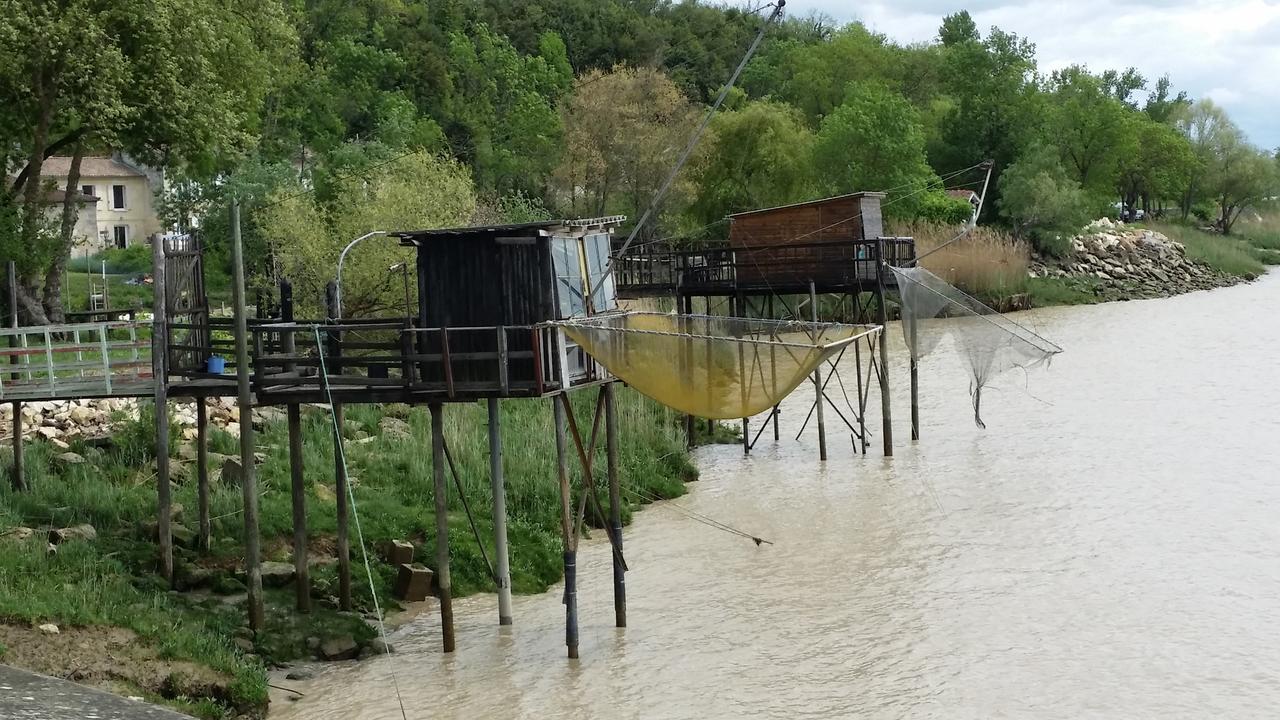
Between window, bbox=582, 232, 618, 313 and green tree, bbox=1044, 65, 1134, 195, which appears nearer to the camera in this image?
window, bbox=582, 232, 618, 313

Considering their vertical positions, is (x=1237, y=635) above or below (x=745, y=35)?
below

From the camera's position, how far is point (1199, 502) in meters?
25.0

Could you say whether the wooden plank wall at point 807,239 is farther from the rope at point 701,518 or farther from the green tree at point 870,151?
the green tree at point 870,151

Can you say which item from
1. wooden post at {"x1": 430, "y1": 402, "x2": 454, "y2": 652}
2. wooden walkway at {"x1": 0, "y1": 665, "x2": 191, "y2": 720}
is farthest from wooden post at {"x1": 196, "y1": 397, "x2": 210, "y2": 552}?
wooden walkway at {"x1": 0, "y1": 665, "x2": 191, "y2": 720}

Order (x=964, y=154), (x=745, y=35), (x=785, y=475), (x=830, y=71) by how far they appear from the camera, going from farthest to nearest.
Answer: (x=745, y=35) → (x=830, y=71) → (x=964, y=154) → (x=785, y=475)

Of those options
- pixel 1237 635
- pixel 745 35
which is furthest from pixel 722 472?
pixel 745 35

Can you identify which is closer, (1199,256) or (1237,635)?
(1237,635)

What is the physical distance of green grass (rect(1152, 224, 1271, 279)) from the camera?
81.9 m

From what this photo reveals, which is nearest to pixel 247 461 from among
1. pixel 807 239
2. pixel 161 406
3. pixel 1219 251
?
pixel 161 406

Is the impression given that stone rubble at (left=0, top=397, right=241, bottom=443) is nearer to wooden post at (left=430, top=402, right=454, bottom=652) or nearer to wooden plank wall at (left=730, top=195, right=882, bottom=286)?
wooden post at (left=430, top=402, right=454, bottom=652)

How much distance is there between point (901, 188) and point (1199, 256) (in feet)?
104

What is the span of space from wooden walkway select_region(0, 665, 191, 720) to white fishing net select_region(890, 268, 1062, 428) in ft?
56.8

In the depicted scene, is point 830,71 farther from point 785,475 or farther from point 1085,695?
point 1085,695

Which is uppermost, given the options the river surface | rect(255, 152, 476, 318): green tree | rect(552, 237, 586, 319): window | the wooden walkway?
rect(255, 152, 476, 318): green tree
